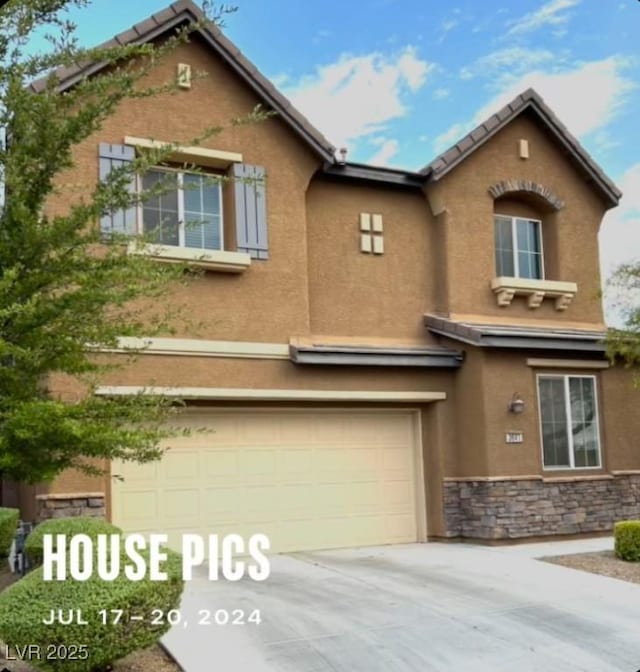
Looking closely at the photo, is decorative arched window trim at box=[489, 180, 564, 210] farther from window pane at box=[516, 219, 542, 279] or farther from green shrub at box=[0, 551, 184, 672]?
green shrub at box=[0, 551, 184, 672]

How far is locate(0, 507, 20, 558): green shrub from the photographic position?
10086 millimetres

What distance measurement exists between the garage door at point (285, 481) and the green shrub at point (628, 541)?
136 inches

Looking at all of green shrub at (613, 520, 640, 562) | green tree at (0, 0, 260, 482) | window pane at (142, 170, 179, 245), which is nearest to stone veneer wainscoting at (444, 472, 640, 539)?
green shrub at (613, 520, 640, 562)

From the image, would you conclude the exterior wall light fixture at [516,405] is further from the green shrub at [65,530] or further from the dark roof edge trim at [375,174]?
the green shrub at [65,530]

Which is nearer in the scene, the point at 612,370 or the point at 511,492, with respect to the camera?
the point at 511,492

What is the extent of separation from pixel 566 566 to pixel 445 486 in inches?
110

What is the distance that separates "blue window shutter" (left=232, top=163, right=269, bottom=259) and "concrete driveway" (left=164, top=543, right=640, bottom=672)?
15.7 ft

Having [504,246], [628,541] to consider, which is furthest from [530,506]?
[504,246]

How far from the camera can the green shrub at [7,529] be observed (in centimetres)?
1009

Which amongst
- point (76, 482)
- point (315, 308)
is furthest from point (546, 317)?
point (76, 482)

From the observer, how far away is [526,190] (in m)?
14.9

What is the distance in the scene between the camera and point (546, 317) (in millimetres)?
14875

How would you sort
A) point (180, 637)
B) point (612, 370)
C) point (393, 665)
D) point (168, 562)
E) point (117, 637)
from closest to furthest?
1. point (117, 637)
2. point (168, 562)
3. point (393, 665)
4. point (180, 637)
5. point (612, 370)

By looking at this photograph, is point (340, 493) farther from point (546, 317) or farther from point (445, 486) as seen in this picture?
point (546, 317)
